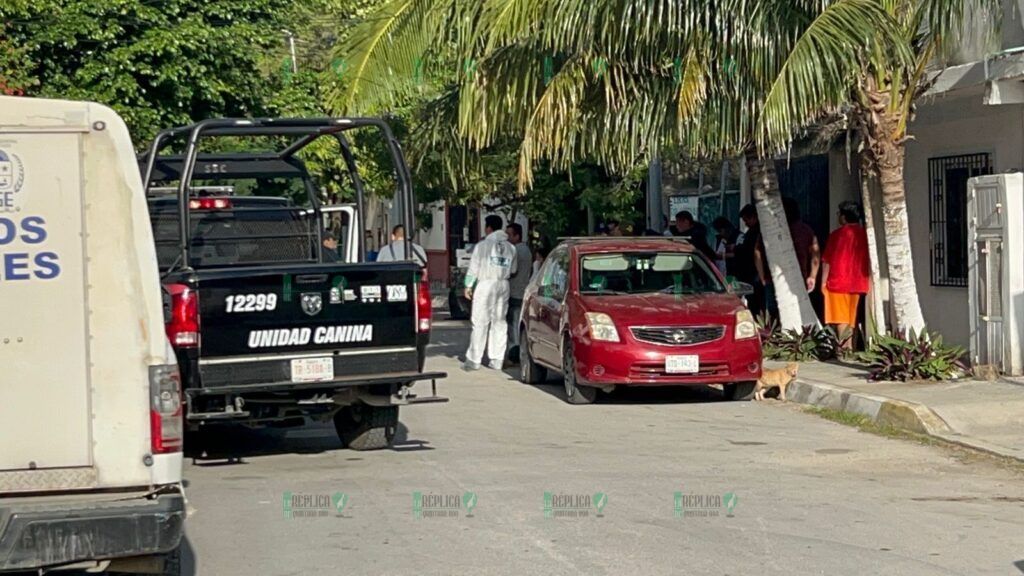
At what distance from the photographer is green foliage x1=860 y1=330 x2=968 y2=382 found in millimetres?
14094

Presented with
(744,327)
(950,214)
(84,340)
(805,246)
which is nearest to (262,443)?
(744,327)

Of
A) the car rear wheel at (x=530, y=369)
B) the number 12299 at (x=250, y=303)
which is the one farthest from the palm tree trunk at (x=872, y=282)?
the number 12299 at (x=250, y=303)

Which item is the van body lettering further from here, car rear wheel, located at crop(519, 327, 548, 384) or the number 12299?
car rear wheel, located at crop(519, 327, 548, 384)

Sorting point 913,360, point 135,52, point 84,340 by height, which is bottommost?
point 913,360

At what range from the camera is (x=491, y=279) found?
17734mm

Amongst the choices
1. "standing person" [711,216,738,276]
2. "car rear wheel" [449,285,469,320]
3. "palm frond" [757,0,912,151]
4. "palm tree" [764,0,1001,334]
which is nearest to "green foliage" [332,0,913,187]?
"palm frond" [757,0,912,151]

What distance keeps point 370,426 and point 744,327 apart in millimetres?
4425

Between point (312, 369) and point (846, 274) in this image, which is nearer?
point (312, 369)

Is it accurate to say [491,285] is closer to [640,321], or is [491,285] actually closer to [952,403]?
[640,321]

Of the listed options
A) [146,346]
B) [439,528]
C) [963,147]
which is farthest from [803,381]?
[146,346]

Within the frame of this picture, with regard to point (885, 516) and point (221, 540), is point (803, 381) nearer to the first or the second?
point (885, 516)

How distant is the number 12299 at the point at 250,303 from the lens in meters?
10.2

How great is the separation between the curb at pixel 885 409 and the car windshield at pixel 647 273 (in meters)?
1.39

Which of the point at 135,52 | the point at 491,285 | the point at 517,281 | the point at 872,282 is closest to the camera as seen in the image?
the point at 872,282
